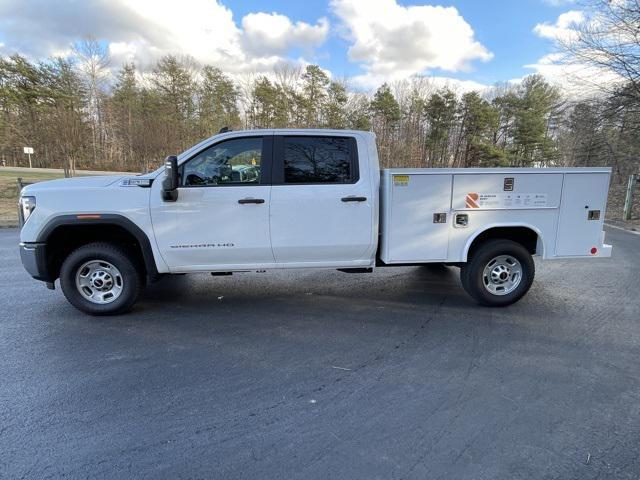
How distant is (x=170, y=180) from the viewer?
4.05 m

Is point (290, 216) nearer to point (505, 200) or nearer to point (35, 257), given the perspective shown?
point (505, 200)

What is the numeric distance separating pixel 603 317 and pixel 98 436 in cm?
534

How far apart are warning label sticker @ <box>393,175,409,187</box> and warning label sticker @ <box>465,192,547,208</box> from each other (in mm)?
767

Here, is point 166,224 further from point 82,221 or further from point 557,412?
point 557,412

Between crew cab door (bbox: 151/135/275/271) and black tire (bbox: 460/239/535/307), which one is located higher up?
crew cab door (bbox: 151/135/275/271)

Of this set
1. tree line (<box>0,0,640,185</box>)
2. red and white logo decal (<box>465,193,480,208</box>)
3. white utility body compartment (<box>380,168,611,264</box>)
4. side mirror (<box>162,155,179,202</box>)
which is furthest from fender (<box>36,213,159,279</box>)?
tree line (<box>0,0,640,185</box>)

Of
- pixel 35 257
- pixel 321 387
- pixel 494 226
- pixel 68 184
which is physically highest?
pixel 68 184

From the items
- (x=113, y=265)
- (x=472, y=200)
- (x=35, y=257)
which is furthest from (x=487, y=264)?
(x=35, y=257)

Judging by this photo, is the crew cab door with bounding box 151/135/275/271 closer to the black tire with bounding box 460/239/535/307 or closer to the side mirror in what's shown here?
the side mirror

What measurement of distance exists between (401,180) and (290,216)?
138 centimetres

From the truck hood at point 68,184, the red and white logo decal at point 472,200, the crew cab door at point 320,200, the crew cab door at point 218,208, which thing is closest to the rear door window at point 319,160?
the crew cab door at point 320,200

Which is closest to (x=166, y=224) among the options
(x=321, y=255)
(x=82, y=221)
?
(x=82, y=221)

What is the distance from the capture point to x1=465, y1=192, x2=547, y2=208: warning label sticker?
4516 mm

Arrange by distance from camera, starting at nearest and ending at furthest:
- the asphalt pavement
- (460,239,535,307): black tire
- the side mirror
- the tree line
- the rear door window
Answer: the asphalt pavement < the side mirror < the rear door window < (460,239,535,307): black tire < the tree line
